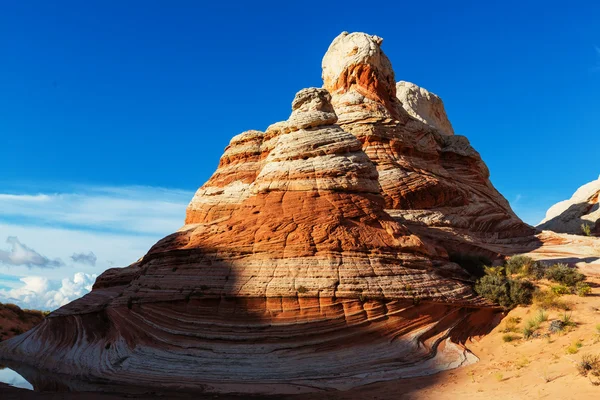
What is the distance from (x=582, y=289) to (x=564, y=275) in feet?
4.45

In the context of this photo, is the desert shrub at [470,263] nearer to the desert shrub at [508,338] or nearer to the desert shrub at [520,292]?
the desert shrub at [520,292]

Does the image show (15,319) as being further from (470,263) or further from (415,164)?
(470,263)

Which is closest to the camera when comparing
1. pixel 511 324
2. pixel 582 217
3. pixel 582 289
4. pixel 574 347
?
pixel 574 347

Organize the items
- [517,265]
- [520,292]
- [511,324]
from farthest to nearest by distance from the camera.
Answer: [517,265] → [520,292] → [511,324]

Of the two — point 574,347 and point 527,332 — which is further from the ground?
point 527,332

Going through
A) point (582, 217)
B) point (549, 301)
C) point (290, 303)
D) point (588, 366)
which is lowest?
point (588, 366)

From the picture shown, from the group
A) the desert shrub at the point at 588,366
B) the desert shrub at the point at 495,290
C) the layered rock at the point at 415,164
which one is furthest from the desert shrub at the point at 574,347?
the layered rock at the point at 415,164

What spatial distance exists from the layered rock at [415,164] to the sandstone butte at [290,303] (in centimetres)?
853

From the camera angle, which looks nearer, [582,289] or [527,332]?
[527,332]

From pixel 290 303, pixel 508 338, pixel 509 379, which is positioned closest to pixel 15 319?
pixel 290 303

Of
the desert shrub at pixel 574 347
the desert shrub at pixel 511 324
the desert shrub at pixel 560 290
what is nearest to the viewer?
the desert shrub at pixel 574 347

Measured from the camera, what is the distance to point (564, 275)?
20219mm

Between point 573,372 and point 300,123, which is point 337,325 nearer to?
point 573,372

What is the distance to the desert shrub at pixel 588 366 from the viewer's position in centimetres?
1047
